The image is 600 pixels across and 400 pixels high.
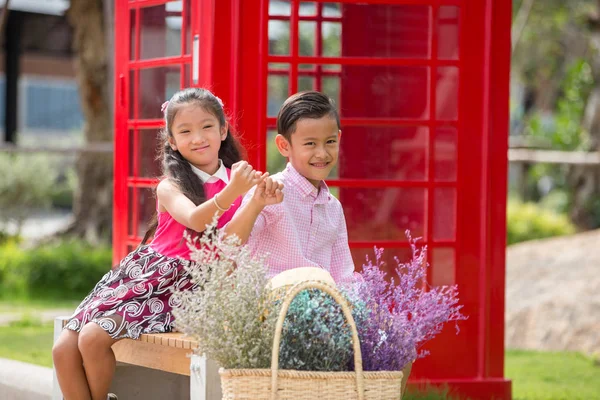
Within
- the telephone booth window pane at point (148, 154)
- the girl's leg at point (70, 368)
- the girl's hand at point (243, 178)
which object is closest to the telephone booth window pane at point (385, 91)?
the telephone booth window pane at point (148, 154)

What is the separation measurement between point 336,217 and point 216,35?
1.09 m

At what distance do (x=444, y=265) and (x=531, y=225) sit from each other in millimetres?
8707

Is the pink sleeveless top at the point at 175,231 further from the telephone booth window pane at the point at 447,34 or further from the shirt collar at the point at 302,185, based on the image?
the telephone booth window pane at the point at 447,34

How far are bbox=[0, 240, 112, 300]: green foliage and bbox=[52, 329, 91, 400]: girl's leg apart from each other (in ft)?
19.1

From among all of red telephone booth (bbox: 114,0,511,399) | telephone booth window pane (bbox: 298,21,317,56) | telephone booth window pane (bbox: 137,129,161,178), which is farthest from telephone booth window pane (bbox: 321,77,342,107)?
telephone booth window pane (bbox: 137,129,161,178)

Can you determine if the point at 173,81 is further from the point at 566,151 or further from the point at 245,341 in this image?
the point at 566,151

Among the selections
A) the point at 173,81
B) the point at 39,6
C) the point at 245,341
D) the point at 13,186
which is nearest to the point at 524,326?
the point at 173,81

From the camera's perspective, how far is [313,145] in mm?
3244

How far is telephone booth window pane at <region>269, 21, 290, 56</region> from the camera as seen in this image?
431 centimetres

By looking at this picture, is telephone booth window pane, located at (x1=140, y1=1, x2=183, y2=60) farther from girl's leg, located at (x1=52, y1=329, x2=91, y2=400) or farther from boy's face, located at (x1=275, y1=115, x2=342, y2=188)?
girl's leg, located at (x1=52, y1=329, x2=91, y2=400)

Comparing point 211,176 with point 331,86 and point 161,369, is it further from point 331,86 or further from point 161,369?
point 331,86

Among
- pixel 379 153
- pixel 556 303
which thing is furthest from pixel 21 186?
pixel 379 153

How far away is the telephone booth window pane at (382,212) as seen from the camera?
459 cm

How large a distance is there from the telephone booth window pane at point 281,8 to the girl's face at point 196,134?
1.12 meters
